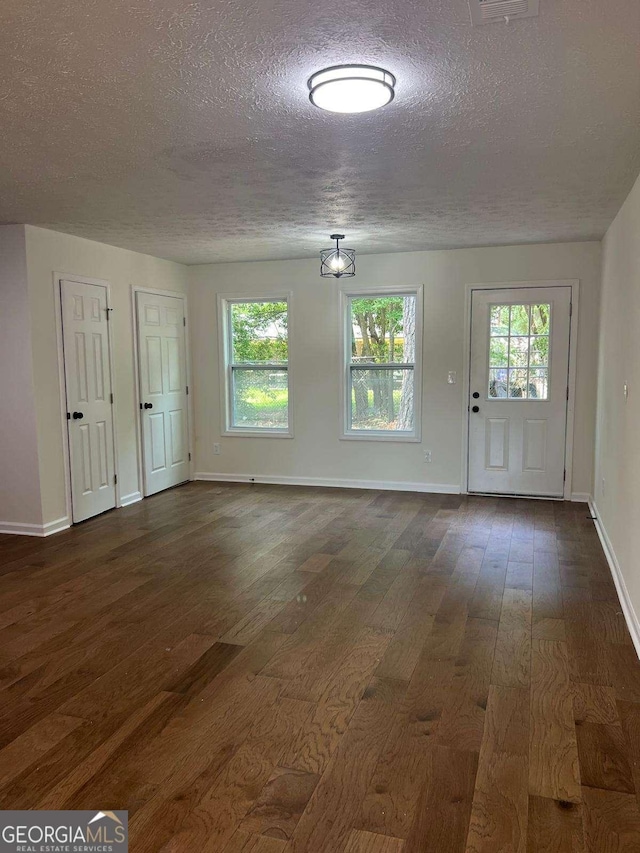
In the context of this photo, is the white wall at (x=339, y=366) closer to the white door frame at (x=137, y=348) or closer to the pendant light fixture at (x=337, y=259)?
the white door frame at (x=137, y=348)

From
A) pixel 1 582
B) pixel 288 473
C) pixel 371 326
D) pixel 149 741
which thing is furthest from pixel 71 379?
pixel 149 741

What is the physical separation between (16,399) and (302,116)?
3.34m

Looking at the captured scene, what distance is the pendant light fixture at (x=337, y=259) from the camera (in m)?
5.24

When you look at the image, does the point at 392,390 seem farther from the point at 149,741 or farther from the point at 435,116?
the point at 149,741

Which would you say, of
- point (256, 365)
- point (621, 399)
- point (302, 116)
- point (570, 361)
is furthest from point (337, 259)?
point (302, 116)

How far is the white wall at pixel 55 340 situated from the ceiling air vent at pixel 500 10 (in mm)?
3826

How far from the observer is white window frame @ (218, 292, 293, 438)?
258 inches

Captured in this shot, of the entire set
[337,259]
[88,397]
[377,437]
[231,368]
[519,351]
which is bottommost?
[377,437]

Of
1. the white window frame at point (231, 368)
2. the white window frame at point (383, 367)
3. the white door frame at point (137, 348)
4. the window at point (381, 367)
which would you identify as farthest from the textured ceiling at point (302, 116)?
the white window frame at point (231, 368)

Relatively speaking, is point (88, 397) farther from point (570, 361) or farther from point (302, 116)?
point (570, 361)

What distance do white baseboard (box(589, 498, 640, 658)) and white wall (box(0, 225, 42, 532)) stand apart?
413 cm

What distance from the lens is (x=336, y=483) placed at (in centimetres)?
655

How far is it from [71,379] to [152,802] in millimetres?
3821

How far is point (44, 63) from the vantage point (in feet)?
6.79
